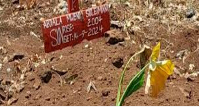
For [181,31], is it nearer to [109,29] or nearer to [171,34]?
[171,34]

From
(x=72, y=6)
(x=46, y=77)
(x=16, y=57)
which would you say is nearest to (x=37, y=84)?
(x=46, y=77)

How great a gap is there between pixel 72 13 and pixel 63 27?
116mm

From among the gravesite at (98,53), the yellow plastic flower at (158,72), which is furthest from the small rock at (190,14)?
the yellow plastic flower at (158,72)

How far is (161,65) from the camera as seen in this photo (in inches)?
76.6

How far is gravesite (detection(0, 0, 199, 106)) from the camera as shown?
8.42ft

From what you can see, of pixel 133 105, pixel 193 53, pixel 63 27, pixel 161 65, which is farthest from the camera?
pixel 193 53

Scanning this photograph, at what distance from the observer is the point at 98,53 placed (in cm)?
301

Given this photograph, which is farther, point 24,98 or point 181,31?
point 181,31

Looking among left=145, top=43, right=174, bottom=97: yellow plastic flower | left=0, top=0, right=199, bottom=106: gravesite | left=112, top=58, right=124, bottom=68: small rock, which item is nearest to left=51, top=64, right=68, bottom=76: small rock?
left=0, top=0, right=199, bottom=106: gravesite

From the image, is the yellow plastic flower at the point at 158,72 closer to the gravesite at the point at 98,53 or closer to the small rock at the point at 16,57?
the gravesite at the point at 98,53

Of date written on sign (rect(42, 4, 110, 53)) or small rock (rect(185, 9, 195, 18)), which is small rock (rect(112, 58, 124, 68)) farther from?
small rock (rect(185, 9, 195, 18))

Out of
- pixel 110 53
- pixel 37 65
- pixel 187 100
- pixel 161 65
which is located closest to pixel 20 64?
pixel 37 65

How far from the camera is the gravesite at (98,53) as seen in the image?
8.42ft

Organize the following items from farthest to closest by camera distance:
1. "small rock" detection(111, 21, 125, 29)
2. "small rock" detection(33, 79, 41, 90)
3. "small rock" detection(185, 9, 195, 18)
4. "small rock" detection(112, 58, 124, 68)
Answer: "small rock" detection(185, 9, 195, 18)
"small rock" detection(111, 21, 125, 29)
"small rock" detection(112, 58, 124, 68)
"small rock" detection(33, 79, 41, 90)
